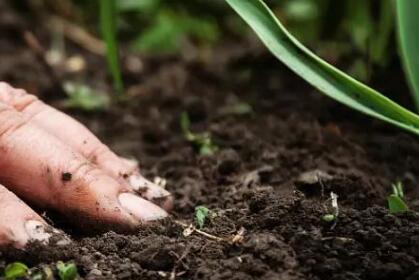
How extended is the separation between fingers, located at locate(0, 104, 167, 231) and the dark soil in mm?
34

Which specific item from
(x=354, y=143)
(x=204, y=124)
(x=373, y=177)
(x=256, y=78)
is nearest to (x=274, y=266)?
(x=373, y=177)

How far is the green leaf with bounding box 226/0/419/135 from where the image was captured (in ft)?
3.79

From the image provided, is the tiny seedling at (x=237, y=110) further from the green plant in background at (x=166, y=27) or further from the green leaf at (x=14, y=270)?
the green leaf at (x=14, y=270)

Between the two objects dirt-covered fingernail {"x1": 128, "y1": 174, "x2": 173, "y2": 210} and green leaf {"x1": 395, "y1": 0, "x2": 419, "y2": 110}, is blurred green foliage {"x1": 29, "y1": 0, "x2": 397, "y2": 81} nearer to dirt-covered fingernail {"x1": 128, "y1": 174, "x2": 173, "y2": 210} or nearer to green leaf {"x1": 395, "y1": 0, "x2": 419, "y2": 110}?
A: green leaf {"x1": 395, "y1": 0, "x2": 419, "y2": 110}

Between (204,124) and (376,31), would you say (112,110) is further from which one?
(376,31)

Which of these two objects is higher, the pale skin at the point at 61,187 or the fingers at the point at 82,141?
the fingers at the point at 82,141

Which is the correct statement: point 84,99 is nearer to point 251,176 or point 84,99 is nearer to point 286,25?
point 251,176

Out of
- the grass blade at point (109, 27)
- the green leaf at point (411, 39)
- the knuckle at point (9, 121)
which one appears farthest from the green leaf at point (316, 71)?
the grass blade at point (109, 27)

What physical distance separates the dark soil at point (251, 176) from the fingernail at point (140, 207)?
0.03 metres

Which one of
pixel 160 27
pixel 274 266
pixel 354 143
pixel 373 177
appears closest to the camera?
pixel 274 266

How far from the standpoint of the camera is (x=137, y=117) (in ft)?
6.18

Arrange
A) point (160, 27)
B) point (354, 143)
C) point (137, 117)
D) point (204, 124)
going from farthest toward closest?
point (160, 27), point (137, 117), point (204, 124), point (354, 143)

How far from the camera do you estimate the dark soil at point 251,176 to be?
1.06m

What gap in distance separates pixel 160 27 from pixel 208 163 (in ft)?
2.98
